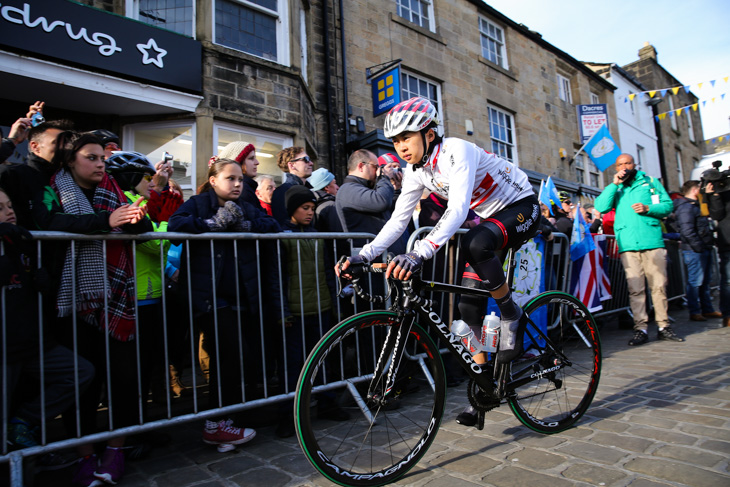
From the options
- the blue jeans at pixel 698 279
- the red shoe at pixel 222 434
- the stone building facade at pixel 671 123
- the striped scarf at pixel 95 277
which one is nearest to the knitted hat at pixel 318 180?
the striped scarf at pixel 95 277

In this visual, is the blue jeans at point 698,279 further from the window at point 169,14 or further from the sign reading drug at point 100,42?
the window at point 169,14

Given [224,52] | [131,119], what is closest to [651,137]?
[224,52]

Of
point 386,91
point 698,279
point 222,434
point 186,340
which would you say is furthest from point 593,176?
point 222,434

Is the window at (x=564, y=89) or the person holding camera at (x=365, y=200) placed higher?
the window at (x=564, y=89)

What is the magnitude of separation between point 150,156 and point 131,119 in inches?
26.3

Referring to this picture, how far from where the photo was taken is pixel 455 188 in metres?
2.42

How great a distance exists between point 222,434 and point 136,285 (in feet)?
3.73

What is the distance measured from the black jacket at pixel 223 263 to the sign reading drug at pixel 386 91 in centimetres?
737

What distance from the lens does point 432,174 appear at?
2.72m

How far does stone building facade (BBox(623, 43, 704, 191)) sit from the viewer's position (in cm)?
2444

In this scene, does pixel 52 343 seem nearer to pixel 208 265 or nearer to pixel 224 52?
pixel 208 265

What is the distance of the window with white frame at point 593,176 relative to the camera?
723 inches

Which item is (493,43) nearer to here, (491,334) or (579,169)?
(579,169)

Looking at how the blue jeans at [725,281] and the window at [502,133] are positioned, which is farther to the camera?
the window at [502,133]
